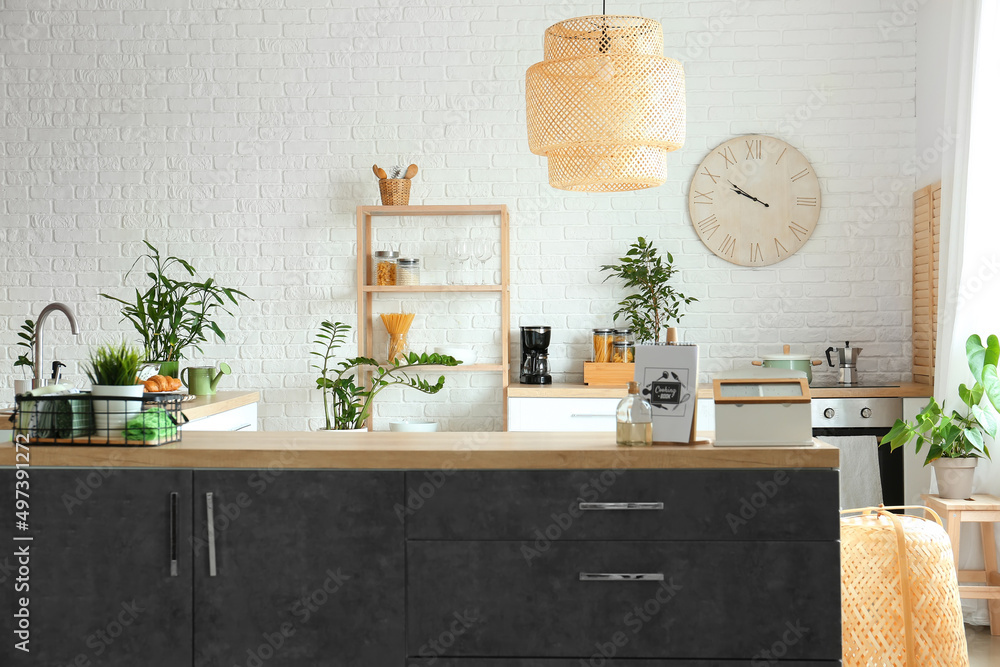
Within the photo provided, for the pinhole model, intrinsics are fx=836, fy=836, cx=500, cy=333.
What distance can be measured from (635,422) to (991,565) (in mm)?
2557

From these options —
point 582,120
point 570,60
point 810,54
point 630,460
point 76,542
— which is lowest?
point 76,542

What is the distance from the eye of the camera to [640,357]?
93.0 inches

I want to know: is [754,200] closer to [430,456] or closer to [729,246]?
[729,246]

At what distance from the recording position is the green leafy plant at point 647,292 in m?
4.84

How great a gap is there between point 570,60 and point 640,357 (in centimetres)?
99

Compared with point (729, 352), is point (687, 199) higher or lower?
higher

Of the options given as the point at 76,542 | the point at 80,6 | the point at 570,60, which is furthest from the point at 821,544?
the point at 80,6

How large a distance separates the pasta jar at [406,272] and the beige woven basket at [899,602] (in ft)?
9.53

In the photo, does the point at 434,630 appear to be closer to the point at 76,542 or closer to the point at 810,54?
the point at 76,542

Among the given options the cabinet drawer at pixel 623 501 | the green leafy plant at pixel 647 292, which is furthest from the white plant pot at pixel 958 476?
the cabinet drawer at pixel 623 501

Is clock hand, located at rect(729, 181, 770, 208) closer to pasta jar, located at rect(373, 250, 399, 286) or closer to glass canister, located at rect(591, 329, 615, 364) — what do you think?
glass canister, located at rect(591, 329, 615, 364)

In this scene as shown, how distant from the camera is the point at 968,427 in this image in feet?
12.4

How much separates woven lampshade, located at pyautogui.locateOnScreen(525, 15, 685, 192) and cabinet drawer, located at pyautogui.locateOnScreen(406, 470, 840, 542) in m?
1.06

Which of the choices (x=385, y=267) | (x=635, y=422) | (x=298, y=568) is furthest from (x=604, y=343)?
(x=298, y=568)
